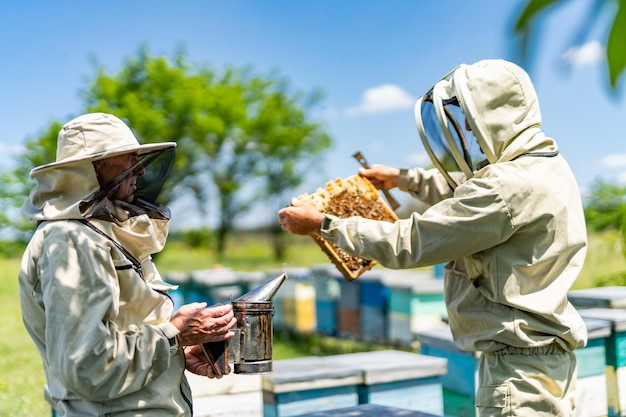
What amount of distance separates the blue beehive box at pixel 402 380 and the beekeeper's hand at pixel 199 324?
200 centimetres

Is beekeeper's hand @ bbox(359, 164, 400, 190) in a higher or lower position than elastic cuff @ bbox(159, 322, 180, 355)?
higher

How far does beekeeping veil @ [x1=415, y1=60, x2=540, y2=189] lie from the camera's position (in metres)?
2.51

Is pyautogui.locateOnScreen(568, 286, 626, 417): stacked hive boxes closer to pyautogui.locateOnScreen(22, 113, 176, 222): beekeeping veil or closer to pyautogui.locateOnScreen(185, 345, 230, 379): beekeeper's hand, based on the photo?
pyautogui.locateOnScreen(185, 345, 230, 379): beekeeper's hand

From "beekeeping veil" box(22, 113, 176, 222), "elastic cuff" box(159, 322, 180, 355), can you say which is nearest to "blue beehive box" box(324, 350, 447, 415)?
"elastic cuff" box(159, 322, 180, 355)

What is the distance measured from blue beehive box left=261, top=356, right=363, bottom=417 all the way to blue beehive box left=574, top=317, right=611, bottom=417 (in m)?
1.47

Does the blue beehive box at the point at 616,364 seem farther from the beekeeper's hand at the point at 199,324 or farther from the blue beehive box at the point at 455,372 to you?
the beekeeper's hand at the point at 199,324

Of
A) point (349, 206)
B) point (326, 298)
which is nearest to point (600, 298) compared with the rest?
point (349, 206)

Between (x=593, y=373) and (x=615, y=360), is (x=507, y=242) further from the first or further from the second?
(x=615, y=360)

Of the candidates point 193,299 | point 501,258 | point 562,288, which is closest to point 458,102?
point 501,258

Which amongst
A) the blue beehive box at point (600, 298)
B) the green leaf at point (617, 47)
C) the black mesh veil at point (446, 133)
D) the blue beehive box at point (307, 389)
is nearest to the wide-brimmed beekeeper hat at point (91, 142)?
the black mesh veil at point (446, 133)

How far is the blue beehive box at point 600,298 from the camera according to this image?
15.9 feet

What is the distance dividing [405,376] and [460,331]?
1.53 metres

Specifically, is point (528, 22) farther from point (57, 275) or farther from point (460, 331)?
point (460, 331)

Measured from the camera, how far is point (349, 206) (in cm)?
312
